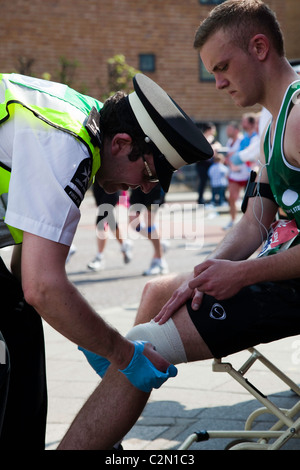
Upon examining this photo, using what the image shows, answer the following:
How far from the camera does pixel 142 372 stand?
245 centimetres

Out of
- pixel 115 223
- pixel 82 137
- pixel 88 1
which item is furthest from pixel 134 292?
pixel 88 1

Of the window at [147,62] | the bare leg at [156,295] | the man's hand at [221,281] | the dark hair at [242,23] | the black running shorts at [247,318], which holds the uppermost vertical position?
the dark hair at [242,23]

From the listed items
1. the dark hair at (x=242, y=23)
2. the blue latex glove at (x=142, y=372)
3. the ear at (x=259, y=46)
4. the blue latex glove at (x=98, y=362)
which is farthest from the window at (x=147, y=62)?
the blue latex glove at (x=142, y=372)

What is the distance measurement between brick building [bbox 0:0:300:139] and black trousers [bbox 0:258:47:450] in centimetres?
2328

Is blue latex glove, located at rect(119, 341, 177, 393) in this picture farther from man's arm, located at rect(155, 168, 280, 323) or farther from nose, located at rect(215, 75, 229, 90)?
nose, located at rect(215, 75, 229, 90)

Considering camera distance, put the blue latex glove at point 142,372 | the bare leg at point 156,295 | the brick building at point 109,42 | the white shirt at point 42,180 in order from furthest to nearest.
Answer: the brick building at point 109,42 → the bare leg at point 156,295 → the blue latex glove at point 142,372 → the white shirt at point 42,180

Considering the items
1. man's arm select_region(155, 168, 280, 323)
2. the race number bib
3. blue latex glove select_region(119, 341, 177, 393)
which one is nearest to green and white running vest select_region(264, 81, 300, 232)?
the race number bib

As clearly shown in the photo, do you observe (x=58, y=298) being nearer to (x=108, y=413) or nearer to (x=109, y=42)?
(x=108, y=413)

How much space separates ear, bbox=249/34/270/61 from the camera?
9.22ft

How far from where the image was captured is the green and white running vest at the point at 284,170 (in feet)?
8.90

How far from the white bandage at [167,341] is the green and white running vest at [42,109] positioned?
645 mm

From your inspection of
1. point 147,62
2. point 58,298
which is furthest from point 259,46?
point 147,62

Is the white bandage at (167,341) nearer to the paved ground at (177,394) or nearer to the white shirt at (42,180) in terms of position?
the white shirt at (42,180)

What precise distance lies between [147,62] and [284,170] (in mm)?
26240
